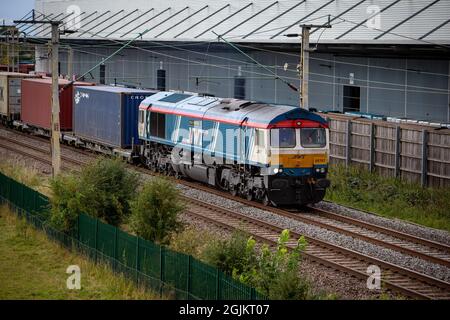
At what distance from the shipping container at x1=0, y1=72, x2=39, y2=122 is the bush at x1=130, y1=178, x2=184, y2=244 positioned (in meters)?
33.6

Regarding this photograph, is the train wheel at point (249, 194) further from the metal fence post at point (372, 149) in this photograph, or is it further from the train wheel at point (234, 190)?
the metal fence post at point (372, 149)

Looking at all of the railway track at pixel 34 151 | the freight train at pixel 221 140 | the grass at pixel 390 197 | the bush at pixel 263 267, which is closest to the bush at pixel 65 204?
the bush at pixel 263 267

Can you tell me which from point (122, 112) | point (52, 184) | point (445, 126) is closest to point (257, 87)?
point (122, 112)

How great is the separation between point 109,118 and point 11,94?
1609cm

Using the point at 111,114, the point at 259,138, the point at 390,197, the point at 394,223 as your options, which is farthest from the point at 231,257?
the point at 111,114

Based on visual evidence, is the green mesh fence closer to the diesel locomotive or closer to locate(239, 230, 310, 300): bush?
locate(239, 230, 310, 300): bush

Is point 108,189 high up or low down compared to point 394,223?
up

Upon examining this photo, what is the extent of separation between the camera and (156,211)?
66.5ft

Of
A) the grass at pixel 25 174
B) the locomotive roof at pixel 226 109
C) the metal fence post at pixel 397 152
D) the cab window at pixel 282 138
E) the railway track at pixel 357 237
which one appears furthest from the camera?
the grass at pixel 25 174

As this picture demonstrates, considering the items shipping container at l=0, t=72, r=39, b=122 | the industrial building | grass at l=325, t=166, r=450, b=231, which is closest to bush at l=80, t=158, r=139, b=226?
the industrial building

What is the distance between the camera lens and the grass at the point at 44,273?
57.7ft

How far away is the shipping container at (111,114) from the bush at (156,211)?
1684cm

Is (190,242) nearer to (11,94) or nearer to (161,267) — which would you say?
(161,267)
